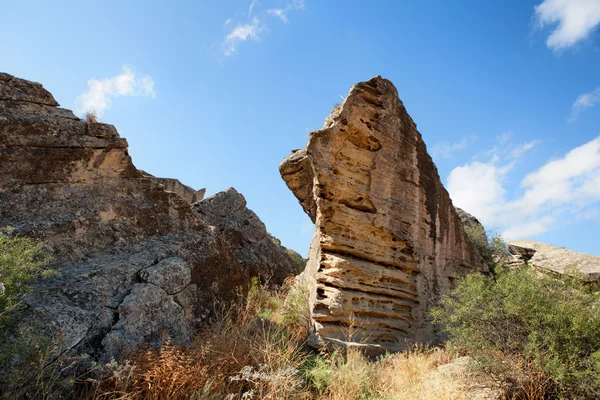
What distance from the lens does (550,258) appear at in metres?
13.0

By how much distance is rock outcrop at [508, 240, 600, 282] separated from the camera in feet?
38.4

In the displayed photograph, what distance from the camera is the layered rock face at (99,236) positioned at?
4.49 metres

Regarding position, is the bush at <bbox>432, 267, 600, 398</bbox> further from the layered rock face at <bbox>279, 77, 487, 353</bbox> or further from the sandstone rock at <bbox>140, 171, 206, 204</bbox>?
the sandstone rock at <bbox>140, 171, 206, 204</bbox>

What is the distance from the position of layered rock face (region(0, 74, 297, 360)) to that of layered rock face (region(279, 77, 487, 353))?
1.98m

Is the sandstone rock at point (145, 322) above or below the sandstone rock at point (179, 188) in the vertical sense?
below

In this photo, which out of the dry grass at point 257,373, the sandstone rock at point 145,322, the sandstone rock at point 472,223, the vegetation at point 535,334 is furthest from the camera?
the sandstone rock at point 472,223

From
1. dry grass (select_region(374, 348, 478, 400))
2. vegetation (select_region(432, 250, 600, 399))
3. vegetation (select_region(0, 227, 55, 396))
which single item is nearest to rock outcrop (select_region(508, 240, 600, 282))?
vegetation (select_region(432, 250, 600, 399))

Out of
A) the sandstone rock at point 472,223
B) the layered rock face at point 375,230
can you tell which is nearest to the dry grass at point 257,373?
the layered rock face at point 375,230

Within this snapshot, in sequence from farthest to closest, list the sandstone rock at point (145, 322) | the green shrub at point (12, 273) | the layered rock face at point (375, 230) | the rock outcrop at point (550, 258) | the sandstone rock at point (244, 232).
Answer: the rock outcrop at point (550, 258) → the sandstone rock at point (244, 232) → the layered rock face at point (375, 230) → the sandstone rock at point (145, 322) → the green shrub at point (12, 273)

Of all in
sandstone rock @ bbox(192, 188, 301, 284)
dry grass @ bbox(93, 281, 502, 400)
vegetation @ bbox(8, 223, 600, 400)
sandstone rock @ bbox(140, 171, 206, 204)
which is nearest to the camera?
vegetation @ bbox(8, 223, 600, 400)

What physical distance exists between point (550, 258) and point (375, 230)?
8.51 meters

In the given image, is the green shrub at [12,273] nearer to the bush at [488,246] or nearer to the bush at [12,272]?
the bush at [12,272]

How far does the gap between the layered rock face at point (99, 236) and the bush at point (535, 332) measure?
12.8ft

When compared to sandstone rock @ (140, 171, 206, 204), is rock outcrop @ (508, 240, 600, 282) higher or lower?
lower
